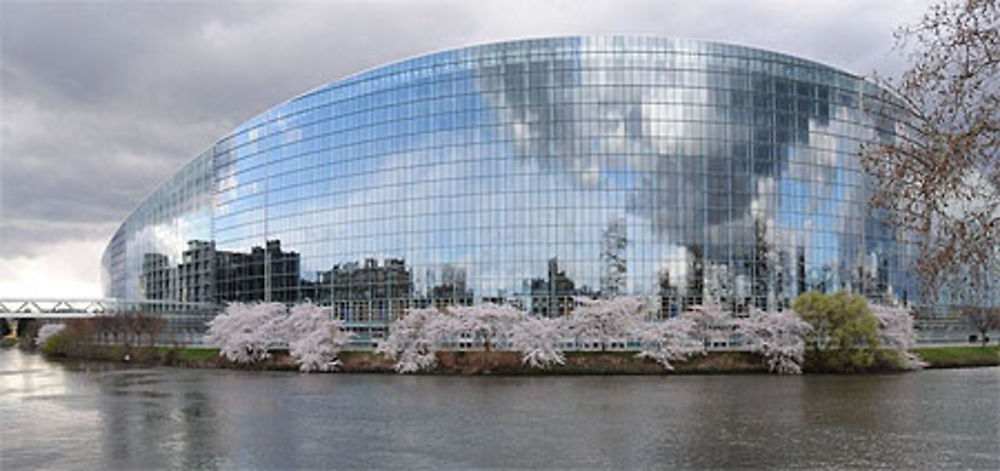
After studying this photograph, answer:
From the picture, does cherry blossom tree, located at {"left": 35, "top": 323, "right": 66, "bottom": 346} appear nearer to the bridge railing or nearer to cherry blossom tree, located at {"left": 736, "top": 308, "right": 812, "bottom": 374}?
the bridge railing

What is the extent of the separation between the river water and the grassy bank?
19.5 meters

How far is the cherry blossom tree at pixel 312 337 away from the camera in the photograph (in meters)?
85.9

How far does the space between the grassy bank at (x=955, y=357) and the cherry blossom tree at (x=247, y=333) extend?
70993 millimetres

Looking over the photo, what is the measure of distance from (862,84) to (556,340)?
215 feet

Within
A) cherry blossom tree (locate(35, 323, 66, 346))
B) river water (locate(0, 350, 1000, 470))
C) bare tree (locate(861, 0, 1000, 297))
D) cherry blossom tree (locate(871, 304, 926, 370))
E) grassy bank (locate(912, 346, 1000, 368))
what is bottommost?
cherry blossom tree (locate(35, 323, 66, 346))

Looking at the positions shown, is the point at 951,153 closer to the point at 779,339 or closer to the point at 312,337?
the point at 779,339

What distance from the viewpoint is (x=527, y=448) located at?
33.7 meters

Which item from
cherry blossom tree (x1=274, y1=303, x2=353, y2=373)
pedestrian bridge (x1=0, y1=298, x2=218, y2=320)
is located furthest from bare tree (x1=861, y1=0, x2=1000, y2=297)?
pedestrian bridge (x1=0, y1=298, x2=218, y2=320)

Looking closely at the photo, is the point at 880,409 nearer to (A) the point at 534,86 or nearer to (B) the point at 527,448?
(B) the point at 527,448

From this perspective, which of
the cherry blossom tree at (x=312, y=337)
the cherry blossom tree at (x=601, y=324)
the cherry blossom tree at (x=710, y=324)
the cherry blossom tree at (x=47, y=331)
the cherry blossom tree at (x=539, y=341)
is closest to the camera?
the cherry blossom tree at (x=539, y=341)

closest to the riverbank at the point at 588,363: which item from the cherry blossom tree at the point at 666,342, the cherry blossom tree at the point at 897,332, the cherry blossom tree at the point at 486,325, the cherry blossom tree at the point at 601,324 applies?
the cherry blossom tree at the point at 666,342

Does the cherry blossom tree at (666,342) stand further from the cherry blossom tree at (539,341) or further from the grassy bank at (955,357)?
the grassy bank at (955,357)

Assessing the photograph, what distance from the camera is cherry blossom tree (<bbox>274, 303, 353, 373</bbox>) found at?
282 ft

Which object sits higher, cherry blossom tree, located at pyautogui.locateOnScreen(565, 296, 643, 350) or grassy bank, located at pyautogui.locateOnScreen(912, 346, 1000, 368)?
cherry blossom tree, located at pyautogui.locateOnScreen(565, 296, 643, 350)
